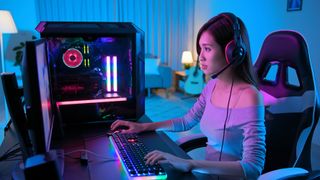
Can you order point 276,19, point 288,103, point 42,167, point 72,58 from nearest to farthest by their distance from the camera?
point 42,167
point 288,103
point 72,58
point 276,19

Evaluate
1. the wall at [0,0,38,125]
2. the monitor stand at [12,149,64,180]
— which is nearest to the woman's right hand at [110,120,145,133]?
the monitor stand at [12,149,64,180]

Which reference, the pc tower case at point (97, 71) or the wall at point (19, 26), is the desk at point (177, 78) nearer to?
the wall at point (19, 26)

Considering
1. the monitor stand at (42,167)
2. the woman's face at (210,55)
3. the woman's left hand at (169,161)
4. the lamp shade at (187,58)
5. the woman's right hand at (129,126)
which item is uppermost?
the woman's face at (210,55)

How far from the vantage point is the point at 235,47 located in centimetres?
106

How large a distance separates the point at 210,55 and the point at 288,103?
1.32ft

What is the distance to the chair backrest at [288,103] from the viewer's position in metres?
1.18

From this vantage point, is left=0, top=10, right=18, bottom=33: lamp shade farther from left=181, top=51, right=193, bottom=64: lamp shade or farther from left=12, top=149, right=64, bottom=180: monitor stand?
left=12, top=149, right=64, bottom=180: monitor stand

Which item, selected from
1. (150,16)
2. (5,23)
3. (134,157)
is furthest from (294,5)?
(5,23)

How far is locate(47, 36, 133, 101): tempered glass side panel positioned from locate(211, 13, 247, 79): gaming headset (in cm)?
53

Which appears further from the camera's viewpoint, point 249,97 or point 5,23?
point 5,23

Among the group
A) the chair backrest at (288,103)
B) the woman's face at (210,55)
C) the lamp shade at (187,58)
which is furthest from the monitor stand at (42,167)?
the lamp shade at (187,58)

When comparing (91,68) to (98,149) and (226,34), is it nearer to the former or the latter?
(98,149)

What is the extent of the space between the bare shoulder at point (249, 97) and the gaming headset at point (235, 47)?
0.37ft

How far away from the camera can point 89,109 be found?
1.44 m
